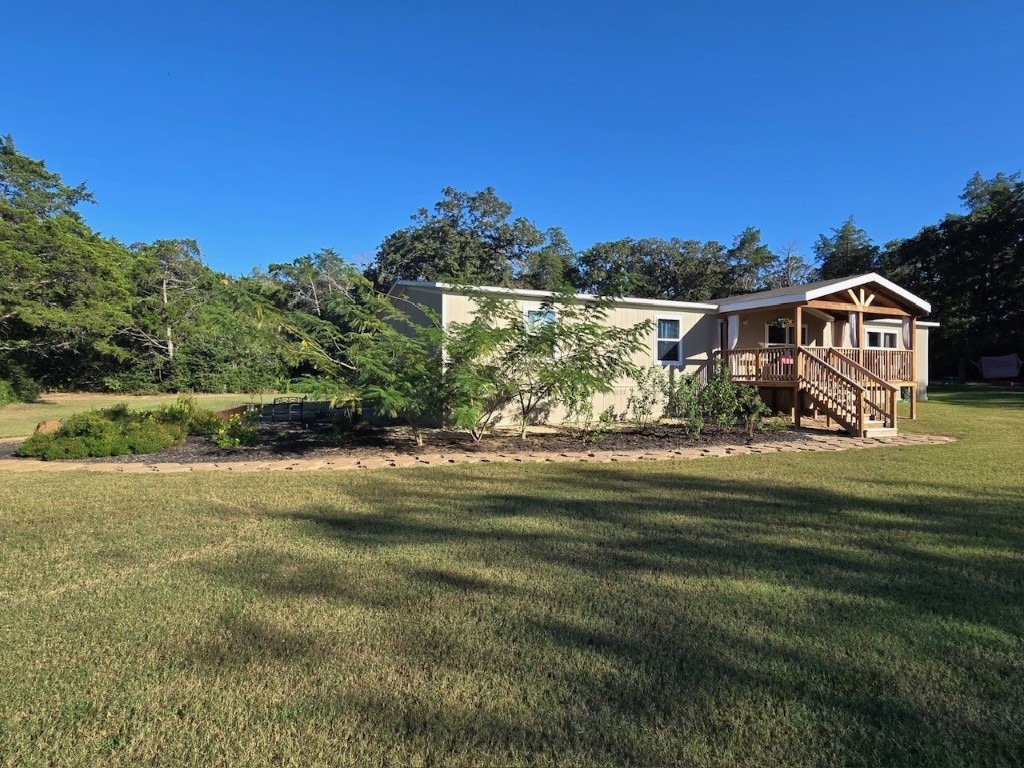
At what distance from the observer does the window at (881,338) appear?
17.7m

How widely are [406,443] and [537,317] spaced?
3.69 metres

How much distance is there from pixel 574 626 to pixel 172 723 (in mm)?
1746

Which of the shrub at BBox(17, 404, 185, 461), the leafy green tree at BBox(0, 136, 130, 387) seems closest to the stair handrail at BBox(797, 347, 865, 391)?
the shrub at BBox(17, 404, 185, 461)

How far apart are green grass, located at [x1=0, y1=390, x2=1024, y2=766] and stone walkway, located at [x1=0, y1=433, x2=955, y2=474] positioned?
1965 mm

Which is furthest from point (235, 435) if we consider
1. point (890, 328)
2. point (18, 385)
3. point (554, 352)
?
point (890, 328)

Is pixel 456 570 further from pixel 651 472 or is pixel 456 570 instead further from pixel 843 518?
pixel 651 472

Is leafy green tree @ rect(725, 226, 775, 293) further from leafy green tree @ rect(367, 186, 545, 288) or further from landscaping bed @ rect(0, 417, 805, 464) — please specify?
landscaping bed @ rect(0, 417, 805, 464)

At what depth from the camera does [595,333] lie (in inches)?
373

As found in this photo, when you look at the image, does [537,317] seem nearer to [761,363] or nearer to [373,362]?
[373,362]

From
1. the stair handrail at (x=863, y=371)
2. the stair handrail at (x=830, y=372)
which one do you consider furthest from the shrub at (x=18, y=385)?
the stair handrail at (x=863, y=371)

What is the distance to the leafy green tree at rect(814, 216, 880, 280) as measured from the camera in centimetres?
3768

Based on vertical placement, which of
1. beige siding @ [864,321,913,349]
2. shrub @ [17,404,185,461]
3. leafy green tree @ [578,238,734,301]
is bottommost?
shrub @ [17,404,185,461]

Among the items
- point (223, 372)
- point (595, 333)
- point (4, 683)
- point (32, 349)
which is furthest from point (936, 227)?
point (32, 349)

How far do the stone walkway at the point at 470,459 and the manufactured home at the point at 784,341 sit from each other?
1506 millimetres
